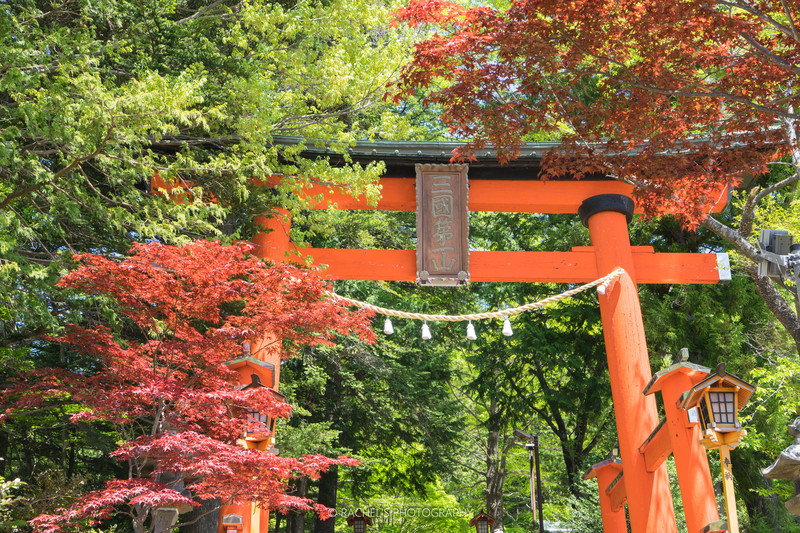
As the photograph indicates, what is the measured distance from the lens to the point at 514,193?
8797mm

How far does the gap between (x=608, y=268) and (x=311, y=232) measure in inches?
152

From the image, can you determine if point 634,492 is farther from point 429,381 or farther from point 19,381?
point 19,381

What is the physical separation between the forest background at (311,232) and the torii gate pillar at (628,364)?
1.38 m

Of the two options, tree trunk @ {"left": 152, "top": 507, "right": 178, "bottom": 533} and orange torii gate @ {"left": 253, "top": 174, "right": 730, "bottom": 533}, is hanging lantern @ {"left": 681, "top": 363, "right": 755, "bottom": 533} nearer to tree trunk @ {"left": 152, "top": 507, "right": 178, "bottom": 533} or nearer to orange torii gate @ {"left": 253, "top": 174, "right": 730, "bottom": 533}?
orange torii gate @ {"left": 253, "top": 174, "right": 730, "bottom": 533}

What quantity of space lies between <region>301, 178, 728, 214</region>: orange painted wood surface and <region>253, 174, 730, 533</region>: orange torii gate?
1cm

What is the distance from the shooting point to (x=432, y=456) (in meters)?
11.8

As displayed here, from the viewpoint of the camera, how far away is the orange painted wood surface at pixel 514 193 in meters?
8.75

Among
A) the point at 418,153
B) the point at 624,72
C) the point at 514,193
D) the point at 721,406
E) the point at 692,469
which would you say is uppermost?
the point at 418,153

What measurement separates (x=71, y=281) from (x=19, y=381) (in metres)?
1.34

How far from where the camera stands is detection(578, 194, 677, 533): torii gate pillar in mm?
7367

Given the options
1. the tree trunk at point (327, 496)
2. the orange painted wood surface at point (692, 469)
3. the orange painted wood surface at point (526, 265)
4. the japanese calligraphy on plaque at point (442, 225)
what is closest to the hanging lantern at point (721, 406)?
the orange painted wood surface at point (692, 469)

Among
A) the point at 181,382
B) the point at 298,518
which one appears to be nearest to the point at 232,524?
the point at 181,382

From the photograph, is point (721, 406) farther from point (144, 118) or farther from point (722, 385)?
point (144, 118)

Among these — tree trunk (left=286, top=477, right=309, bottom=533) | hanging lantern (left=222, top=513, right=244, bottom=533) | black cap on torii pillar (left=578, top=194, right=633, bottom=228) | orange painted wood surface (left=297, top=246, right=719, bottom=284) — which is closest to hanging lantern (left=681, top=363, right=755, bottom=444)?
orange painted wood surface (left=297, top=246, right=719, bottom=284)
